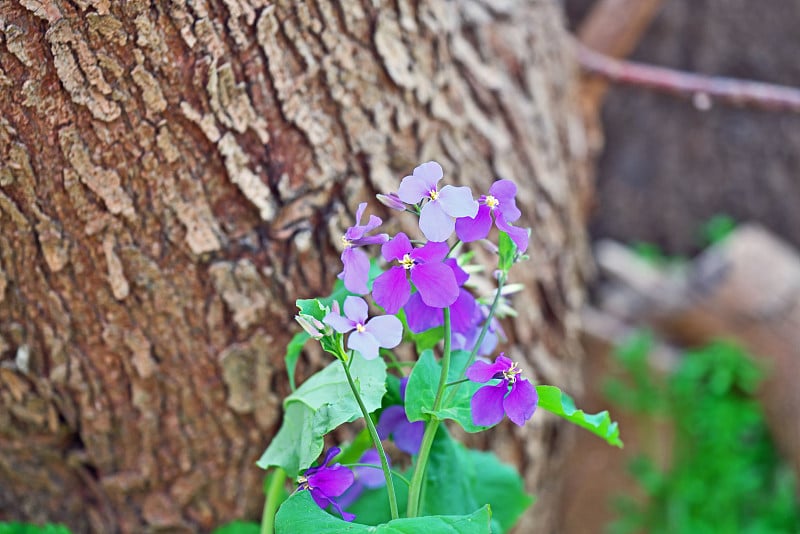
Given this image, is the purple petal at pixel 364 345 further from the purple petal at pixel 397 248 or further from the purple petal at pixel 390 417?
the purple petal at pixel 390 417

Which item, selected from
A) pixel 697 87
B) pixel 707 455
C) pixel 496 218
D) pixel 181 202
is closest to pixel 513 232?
pixel 496 218

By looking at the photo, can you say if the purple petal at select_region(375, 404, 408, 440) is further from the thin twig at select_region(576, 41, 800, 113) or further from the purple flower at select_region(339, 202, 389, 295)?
the thin twig at select_region(576, 41, 800, 113)

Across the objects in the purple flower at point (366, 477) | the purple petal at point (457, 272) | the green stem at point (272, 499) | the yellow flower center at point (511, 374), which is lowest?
the purple flower at point (366, 477)

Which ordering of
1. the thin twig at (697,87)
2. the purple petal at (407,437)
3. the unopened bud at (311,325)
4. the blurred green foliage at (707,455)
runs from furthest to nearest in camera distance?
the blurred green foliage at (707,455), the thin twig at (697,87), the purple petal at (407,437), the unopened bud at (311,325)

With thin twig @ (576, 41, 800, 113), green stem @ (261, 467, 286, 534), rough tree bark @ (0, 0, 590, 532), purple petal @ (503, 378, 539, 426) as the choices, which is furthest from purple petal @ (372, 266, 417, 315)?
thin twig @ (576, 41, 800, 113)

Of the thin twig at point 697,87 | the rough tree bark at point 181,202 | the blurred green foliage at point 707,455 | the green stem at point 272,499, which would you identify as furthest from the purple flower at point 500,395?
the blurred green foliage at point 707,455

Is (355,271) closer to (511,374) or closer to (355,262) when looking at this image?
(355,262)

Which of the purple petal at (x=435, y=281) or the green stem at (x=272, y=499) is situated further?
the green stem at (x=272, y=499)
